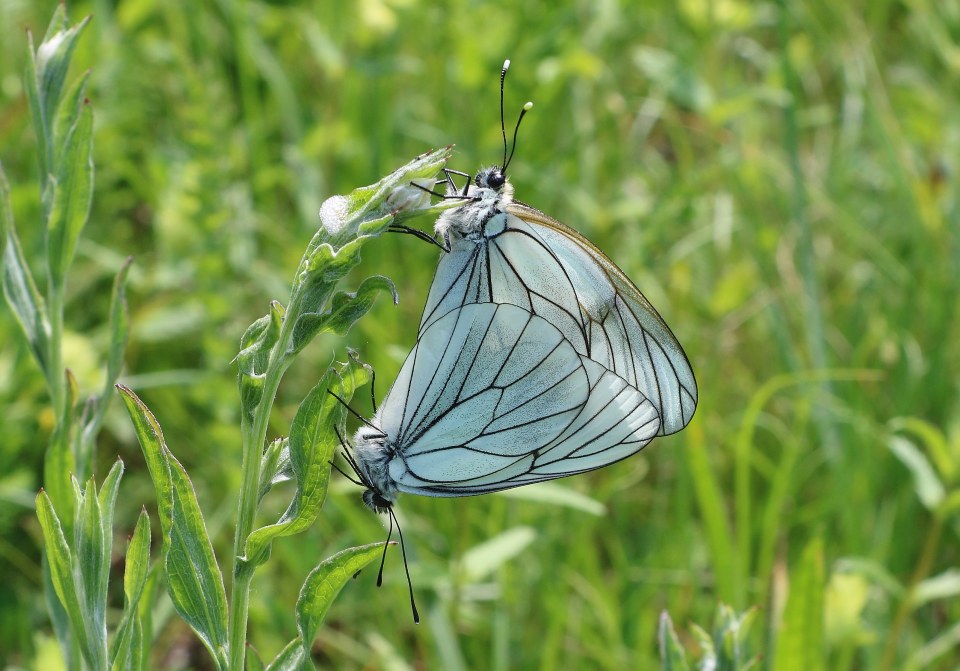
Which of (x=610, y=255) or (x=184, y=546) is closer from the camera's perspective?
(x=184, y=546)

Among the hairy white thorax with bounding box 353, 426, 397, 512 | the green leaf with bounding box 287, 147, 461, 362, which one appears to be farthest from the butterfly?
the green leaf with bounding box 287, 147, 461, 362

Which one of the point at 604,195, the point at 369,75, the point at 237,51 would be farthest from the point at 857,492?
the point at 237,51

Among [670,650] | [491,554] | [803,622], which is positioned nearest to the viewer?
[670,650]

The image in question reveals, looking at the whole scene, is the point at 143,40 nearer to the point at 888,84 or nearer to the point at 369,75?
the point at 369,75

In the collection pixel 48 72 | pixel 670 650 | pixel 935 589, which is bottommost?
pixel 935 589

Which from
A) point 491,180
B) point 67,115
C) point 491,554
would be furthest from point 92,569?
point 491,554

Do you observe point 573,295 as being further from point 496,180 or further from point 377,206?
point 377,206

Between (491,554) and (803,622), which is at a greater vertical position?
(803,622)

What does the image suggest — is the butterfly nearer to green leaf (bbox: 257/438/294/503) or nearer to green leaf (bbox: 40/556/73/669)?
green leaf (bbox: 257/438/294/503)
